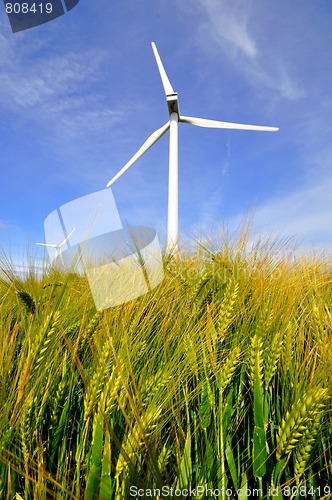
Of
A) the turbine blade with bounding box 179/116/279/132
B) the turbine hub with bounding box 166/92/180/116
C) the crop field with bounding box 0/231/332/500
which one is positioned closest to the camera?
the crop field with bounding box 0/231/332/500

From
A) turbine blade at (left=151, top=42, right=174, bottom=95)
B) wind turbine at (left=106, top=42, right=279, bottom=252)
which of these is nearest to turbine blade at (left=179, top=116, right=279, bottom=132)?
wind turbine at (left=106, top=42, right=279, bottom=252)

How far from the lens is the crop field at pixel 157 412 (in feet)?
3.39

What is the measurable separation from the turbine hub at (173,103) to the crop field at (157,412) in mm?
14122

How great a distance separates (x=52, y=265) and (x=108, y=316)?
1.04 metres

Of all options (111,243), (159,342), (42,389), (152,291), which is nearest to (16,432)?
(42,389)

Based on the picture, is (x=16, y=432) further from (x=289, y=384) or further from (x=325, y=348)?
(x=325, y=348)

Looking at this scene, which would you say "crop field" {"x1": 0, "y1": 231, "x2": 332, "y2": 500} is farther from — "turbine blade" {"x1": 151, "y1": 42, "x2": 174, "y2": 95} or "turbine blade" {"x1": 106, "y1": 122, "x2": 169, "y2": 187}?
"turbine blade" {"x1": 151, "y1": 42, "x2": 174, "y2": 95}

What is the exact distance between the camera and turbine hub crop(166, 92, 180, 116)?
14.5 metres

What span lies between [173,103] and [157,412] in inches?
595

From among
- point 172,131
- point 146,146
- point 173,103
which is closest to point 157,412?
point 146,146

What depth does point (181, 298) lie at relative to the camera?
2016 millimetres

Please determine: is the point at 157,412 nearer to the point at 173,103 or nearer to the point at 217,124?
the point at 217,124

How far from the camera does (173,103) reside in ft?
47.6

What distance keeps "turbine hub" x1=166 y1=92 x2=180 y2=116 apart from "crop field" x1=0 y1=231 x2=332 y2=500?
14122mm
